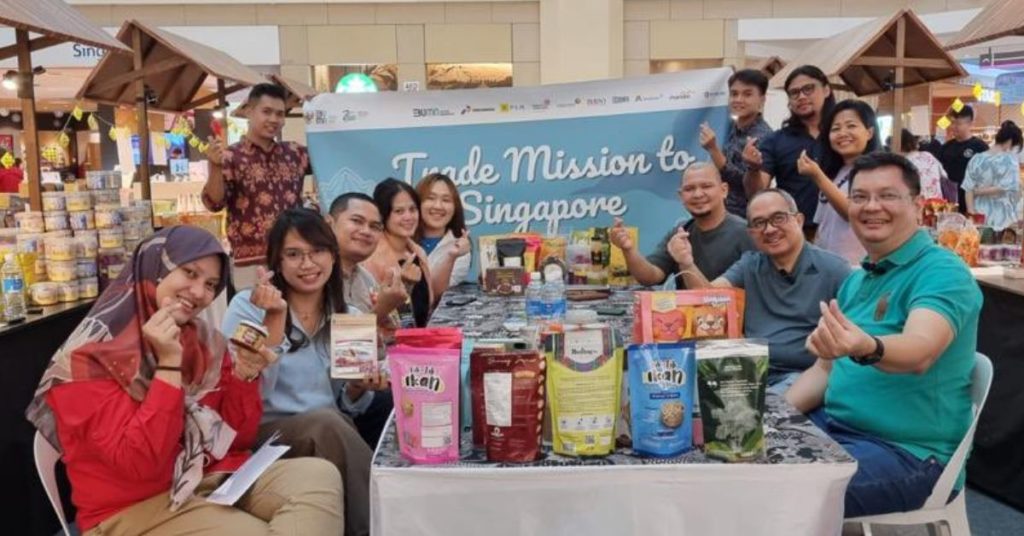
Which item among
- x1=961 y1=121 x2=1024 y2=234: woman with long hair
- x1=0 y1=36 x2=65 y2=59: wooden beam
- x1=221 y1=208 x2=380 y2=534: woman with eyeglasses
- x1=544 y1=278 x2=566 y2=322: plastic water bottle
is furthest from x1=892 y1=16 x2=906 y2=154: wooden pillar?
x1=0 y1=36 x2=65 y2=59: wooden beam

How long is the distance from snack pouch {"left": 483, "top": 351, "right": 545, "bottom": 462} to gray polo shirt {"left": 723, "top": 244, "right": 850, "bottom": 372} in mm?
1340

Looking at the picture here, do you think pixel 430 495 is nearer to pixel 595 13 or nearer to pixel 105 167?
pixel 595 13

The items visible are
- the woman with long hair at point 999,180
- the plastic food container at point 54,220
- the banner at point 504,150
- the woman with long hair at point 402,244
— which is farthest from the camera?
the woman with long hair at point 999,180

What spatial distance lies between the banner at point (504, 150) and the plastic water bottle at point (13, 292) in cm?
156

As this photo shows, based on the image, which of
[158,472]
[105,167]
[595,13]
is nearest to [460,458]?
[158,472]

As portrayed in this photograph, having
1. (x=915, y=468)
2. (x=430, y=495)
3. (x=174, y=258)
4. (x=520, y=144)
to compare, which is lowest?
(x=915, y=468)

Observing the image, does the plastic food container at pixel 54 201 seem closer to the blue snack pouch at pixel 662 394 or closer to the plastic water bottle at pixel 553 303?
the plastic water bottle at pixel 553 303

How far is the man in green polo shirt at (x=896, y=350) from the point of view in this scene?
1691 mm

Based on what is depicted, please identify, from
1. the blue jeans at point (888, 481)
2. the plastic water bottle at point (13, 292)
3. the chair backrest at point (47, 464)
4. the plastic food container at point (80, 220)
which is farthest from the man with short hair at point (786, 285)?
the plastic food container at point (80, 220)

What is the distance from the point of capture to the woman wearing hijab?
5.42 ft

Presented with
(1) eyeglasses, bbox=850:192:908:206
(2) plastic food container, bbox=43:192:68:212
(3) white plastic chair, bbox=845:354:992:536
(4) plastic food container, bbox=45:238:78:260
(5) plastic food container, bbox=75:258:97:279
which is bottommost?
(3) white plastic chair, bbox=845:354:992:536

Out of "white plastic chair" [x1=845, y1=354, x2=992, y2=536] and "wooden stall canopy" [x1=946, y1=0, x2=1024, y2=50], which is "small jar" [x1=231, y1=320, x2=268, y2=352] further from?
"wooden stall canopy" [x1=946, y1=0, x2=1024, y2=50]

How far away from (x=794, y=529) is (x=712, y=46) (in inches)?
402

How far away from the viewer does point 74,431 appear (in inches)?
65.3
